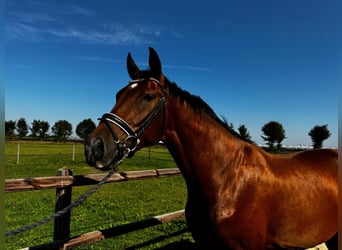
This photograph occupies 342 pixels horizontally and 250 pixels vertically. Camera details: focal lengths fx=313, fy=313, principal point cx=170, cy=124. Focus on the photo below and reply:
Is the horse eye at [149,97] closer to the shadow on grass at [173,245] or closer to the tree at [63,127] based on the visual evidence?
the shadow on grass at [173,245]

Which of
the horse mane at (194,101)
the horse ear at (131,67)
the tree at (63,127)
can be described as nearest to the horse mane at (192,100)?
the horse mane at (194,101)

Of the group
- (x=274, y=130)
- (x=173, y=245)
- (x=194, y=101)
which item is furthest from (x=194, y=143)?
(x=274, y=130)

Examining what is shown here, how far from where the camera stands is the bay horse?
2615mm

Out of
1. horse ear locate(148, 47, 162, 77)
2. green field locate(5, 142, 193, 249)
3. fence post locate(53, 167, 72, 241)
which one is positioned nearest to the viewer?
horse ear locate(148, 47, 162, 77)

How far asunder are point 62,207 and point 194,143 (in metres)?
1.79

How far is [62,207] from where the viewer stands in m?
3.56

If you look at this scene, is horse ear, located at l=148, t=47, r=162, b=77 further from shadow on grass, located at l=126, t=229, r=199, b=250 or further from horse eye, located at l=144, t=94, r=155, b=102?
shadow on grass, located at l=126, t=229, r=199, b=250

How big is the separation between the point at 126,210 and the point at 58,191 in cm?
465

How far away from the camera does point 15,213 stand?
745 cm

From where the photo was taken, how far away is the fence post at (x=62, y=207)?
11.7ft

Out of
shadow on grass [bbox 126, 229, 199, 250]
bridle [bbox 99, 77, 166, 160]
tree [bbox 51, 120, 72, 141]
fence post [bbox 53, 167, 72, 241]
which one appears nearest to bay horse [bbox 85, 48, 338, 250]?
bridle [bbox 99, 77, 166, 160]

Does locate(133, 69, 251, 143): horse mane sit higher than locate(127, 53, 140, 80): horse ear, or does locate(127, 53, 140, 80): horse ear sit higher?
locate(127, 53, 140, 80): horse ear

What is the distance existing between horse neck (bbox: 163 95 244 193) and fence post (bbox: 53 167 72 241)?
4.81ft

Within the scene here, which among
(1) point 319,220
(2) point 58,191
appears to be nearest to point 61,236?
(2) point 58,191
